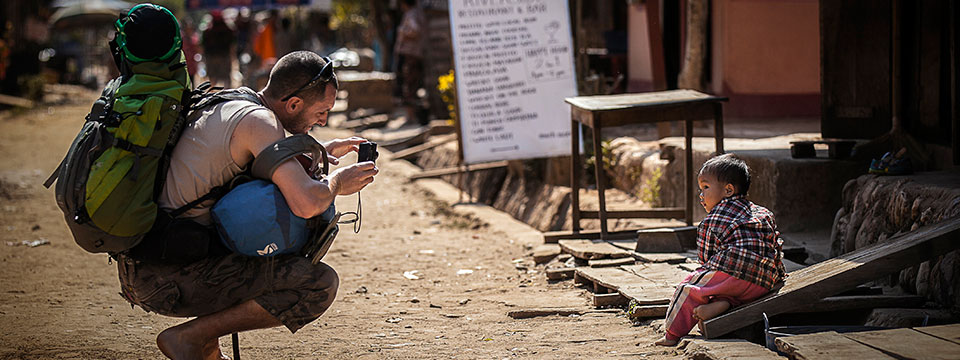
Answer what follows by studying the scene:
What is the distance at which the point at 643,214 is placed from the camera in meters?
6.50

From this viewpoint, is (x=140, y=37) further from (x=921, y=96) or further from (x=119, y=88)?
(x=921, y=96)

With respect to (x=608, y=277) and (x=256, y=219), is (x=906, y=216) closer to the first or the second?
(x=608, y=277)

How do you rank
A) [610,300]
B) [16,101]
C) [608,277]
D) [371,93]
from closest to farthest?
1. [610,300]
2. [608,277]
3. [371,93]
4. [16,101]

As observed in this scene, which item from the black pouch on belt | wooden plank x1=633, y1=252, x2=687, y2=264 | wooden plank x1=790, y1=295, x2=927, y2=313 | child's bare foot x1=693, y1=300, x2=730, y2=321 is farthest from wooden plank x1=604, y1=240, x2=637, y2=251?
the black pouch on belt

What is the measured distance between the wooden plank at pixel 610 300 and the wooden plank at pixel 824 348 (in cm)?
135

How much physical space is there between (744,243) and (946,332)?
78 cm

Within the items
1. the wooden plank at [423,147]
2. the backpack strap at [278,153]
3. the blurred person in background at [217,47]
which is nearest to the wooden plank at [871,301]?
the backpack strap at [278,153]

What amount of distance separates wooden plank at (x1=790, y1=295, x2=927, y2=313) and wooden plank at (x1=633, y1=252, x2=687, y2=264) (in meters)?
1.34

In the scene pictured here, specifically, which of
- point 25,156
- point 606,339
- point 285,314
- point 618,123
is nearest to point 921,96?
point 618,123

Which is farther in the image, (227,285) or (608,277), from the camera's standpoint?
(608,277)

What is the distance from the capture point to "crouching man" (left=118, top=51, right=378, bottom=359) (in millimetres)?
3371

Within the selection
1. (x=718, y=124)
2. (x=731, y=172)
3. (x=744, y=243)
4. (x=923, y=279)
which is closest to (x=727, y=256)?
(x=744, y=243)

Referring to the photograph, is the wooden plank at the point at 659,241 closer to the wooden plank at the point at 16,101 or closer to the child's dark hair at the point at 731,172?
the child's dark hair at the point at 731,172

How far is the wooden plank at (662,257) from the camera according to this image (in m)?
5.34
